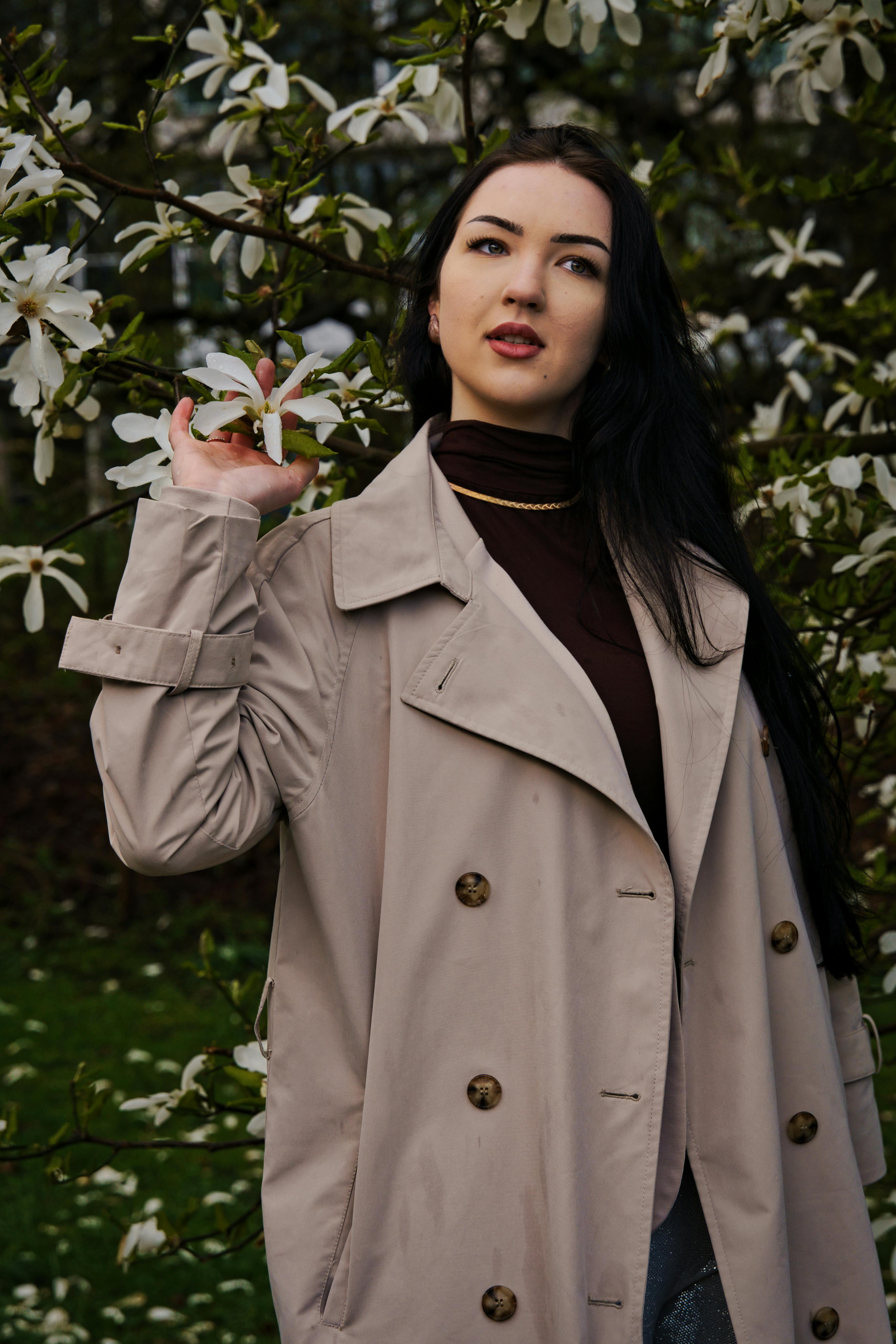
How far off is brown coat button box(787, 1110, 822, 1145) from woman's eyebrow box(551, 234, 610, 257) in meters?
1.07

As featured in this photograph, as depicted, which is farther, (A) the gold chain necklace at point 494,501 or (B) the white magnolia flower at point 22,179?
(A) the gold chain necklace at point 494,501

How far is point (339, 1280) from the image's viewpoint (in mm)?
1333

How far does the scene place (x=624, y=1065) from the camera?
139cm

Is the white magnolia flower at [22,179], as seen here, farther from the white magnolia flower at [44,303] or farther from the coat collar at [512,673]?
the coat collar at [512,673]

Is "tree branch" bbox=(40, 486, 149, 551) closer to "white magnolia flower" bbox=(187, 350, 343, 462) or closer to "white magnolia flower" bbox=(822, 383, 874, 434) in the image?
"white magnolia flower" bbox=(187, 350, 343, 462)

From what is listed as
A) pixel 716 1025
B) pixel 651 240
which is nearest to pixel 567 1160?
pixel 716 1025

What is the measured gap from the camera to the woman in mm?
1294

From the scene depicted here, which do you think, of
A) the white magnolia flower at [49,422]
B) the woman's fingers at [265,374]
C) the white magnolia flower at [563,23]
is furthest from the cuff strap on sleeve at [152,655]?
the white magnolia flower at [563,23]

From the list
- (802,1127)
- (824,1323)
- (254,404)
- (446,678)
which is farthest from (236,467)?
(824,1323)

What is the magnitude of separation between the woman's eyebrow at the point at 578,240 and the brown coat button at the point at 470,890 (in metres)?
0.76

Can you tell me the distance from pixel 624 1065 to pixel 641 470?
0.73 m

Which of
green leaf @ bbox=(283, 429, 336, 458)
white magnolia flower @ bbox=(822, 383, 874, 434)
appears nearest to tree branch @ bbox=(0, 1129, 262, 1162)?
green leaf @ bbox=(283, 429, 336, 458)

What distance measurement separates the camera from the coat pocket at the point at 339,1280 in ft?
4.37

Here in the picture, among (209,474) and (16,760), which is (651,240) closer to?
(209,474)
